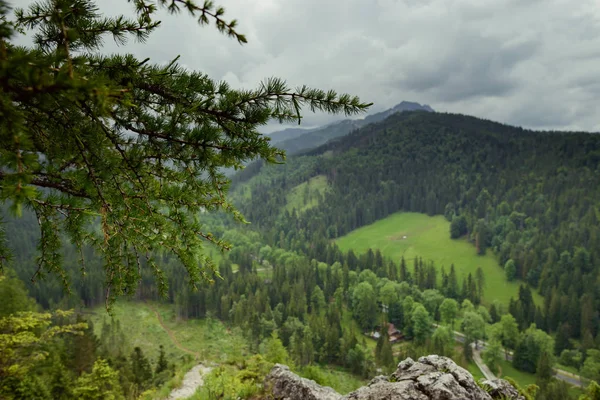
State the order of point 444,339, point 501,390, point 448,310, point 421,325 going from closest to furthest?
point 501,390 < point 444,339 < point 421,325 < point 448,310

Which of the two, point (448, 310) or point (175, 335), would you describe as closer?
point (175, 335)

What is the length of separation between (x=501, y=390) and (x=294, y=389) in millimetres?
5664

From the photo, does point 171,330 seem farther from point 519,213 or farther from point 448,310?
point 519,213

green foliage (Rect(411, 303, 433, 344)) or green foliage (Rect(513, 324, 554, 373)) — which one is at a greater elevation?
green foliage (Rect(411, 303, 433, 344))

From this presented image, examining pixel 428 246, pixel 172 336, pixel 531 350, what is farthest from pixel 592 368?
pixel 428 246

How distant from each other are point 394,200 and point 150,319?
137 m

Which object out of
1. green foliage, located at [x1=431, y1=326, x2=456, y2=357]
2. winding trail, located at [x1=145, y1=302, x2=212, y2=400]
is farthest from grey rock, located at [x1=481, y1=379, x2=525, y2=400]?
green foliage, located at [x1=431, y1=326, x2=456, y2=357]

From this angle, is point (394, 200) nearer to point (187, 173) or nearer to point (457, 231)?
point (457, 231)

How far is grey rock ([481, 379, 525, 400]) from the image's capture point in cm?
763

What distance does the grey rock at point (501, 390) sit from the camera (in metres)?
7.63

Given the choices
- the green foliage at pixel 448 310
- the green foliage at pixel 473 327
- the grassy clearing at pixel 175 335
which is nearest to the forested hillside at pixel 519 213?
the green foliage at pixel 473 327

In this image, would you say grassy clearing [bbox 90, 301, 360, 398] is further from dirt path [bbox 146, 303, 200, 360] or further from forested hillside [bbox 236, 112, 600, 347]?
forested hillside [bbox 236, 112, 600, 347]

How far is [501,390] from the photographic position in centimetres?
778

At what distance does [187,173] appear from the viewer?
446cm
